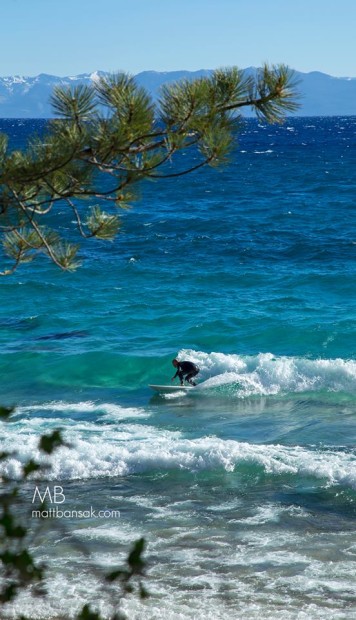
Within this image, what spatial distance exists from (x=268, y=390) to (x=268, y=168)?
140 ft

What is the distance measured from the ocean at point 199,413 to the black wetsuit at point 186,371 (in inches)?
16.9

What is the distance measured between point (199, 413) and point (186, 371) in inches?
65.4

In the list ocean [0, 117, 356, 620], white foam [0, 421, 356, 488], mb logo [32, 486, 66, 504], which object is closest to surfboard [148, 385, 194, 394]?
ocean [0, 117, 356, 620]

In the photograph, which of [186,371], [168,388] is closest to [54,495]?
[168,388]

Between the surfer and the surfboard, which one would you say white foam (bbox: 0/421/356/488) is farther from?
the surfer

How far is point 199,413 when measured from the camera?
15.6 metres

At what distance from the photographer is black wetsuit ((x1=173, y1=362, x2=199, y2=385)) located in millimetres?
17062

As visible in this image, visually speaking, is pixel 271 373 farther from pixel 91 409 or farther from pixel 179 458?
pixel 179 458

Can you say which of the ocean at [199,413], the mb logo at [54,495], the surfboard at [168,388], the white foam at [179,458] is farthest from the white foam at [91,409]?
the mb logo at [54,495]

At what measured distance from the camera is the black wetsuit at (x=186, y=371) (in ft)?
56.0

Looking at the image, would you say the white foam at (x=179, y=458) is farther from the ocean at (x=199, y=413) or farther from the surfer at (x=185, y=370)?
the surfer at (x=185, y=370)

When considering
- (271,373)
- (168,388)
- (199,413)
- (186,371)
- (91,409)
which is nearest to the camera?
(199,413)

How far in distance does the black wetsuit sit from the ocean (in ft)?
1.41

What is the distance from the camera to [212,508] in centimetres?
1078
